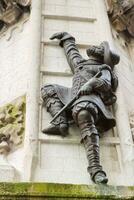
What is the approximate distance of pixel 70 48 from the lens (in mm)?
5168

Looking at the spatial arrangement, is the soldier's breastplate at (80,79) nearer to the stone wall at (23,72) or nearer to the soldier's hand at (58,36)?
the stone wall at (23,72)

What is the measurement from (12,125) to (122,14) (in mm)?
2943

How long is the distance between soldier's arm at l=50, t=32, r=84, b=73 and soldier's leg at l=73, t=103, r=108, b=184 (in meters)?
0.90

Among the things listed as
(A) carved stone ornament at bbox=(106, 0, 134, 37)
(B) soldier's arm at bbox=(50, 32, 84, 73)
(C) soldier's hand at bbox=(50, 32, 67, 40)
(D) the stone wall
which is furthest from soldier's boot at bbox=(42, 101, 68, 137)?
(A) carved stone ornament at bbox=(106, 0, 134, 37)

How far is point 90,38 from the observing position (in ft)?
18.4

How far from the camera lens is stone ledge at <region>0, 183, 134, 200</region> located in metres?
3.29

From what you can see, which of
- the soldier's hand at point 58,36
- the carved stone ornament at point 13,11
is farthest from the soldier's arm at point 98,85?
the carved stone ornament at point 13,11

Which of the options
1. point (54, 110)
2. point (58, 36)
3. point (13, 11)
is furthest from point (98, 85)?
point (13, 11)

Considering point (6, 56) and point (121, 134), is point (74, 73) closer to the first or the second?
point (121, 134)

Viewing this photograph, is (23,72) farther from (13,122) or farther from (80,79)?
(80,79)

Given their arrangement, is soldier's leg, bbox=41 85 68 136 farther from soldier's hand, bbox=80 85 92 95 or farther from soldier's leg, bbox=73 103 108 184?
soldier's hand, bbox=80 85 92 95

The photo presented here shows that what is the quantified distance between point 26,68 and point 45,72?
0.37 metres

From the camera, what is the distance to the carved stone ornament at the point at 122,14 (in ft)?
21.1

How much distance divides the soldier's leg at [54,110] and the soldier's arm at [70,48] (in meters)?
0.56
